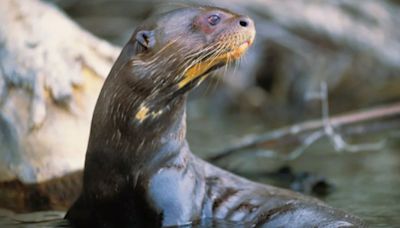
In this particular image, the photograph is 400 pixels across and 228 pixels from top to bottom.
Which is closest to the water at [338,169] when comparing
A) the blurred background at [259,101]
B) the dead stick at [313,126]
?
the blurred background at [259,101]

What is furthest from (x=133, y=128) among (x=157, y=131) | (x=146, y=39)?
(x=146, y=39)

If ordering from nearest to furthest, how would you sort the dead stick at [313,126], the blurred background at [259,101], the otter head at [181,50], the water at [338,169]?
the otter head at [181,50], the water at [338,169], the blurred background at [259,101], the dead stick at [313,126]

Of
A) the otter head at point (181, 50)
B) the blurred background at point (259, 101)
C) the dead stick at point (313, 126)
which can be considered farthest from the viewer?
the dead stick at point (313, 126)

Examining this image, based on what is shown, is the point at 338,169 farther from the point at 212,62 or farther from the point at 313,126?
the point at 212,62

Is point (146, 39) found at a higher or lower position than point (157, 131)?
higher

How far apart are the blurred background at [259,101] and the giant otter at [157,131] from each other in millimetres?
411

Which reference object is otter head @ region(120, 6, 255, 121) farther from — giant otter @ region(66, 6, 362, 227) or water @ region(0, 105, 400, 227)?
water @ region(0, 105, 400, 227)

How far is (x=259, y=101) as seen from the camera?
8883 millimetres

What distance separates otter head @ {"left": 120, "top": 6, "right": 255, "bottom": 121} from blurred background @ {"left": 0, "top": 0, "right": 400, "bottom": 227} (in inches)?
18.2

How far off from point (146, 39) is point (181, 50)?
0.50 ft

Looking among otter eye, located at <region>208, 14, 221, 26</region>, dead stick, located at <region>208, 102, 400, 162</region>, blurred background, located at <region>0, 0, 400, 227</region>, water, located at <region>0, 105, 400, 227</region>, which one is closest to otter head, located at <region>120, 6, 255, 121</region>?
otter eye, located at <region>208, 14, 221, 26</region>

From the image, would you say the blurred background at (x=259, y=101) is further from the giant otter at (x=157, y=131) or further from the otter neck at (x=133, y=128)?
the otter neck at (x=133, y=128)

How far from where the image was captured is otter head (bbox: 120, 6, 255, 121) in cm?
347

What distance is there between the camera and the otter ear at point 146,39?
3.51 metres
